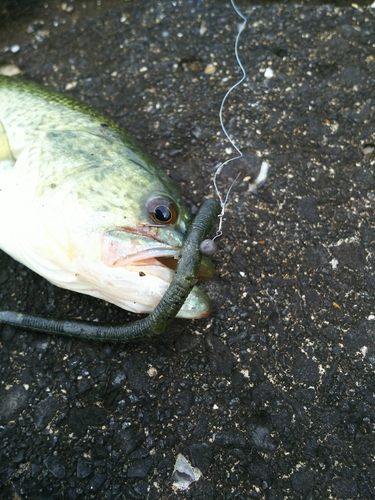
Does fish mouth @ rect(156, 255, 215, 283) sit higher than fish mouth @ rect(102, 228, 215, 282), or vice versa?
fish mouth @ rect(102, 228, 215, 282)

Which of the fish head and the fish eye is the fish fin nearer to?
the fish head

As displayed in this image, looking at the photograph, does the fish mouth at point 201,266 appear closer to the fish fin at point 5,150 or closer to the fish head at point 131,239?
the fish head at point 131,239

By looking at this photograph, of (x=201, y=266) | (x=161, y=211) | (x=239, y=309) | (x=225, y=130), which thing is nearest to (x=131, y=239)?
(x=161, y=211)

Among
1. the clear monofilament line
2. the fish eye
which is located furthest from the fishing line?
the fish eye

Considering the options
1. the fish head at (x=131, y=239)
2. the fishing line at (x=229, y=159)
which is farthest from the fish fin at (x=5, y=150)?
the fishing line at (x=229, y=159)

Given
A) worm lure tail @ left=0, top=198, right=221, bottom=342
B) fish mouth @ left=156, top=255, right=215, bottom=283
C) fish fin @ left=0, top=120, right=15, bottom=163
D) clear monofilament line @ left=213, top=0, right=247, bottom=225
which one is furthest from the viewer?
clear monofilament line @ left=213, top=0, right=247, bottom=225

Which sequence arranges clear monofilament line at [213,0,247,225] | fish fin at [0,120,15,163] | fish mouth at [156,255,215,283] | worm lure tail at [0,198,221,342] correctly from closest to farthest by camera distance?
worm lure tail at [0,198,221,342] < fish mouth at [156,255,215,283] < fish fin at [0,120,15,163] < clear monofilament line at [213,0,247,225]

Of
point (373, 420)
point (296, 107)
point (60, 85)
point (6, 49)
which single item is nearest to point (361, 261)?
point (373, 420)

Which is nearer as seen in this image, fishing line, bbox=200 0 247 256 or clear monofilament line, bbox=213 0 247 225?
fishing line, bbox=200 0 247 256
